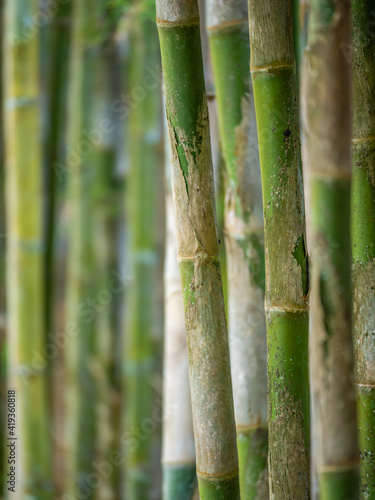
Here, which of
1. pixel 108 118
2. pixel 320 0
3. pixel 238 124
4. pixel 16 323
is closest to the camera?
pixel 238 124

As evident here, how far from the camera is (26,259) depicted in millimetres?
1342

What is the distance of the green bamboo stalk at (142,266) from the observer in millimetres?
1539

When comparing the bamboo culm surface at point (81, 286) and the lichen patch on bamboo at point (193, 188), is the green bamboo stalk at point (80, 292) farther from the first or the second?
the lichen patch on bamboo at point (193, 188)

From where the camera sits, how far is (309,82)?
870 millimetres

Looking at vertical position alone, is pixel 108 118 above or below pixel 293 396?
above

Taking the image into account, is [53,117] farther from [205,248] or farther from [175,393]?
[205,248]

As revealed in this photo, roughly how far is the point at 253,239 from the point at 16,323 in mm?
797

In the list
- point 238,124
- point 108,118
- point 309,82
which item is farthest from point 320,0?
point 108,118

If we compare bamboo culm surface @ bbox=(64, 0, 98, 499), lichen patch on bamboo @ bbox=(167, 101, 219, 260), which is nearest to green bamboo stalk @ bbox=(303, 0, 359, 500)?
lichen patch on bamboo @ bbox=(167, 101, 219, 260)

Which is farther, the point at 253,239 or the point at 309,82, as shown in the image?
the point at 309,82

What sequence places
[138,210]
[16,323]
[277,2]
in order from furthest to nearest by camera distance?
1. [138,210]
2. [16,323]
3. [277,2]

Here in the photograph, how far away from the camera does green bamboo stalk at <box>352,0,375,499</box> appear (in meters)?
0.54

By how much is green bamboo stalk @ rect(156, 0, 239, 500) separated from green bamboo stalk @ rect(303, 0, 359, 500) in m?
0.29

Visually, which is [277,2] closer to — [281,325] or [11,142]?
[281,325]
